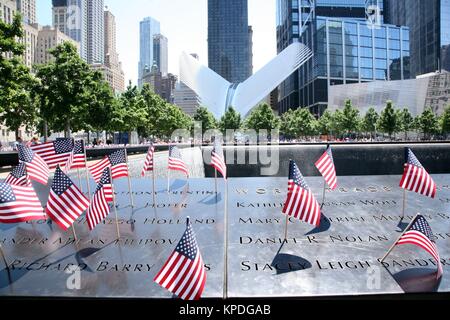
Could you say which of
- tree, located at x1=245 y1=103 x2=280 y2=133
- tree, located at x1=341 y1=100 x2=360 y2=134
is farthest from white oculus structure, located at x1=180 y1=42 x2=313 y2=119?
tree, located at x1=245 y1=103 x2=280 y2=133

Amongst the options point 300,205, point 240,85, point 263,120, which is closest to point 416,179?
point 300,205

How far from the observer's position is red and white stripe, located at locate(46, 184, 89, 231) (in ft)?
19.4

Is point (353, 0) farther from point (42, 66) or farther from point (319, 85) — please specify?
point (42, 66)

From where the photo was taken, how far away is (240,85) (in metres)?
94.5

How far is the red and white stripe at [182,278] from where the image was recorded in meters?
4.05

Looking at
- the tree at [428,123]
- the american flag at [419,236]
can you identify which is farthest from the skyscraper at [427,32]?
the american flag at [419,236]

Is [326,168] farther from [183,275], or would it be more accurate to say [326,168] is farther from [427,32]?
[427,32]

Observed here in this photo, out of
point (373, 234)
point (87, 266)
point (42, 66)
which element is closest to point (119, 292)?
point (87, 266)

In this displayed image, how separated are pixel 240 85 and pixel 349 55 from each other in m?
31.2

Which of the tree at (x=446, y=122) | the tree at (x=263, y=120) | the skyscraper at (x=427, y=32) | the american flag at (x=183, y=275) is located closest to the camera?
the american flag at (x=183, y=275)

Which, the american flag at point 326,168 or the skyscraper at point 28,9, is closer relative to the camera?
the american flag at point 326,168

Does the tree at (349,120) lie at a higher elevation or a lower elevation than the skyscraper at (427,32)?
lower

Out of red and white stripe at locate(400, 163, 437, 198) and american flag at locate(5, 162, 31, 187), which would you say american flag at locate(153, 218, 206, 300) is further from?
american flag at locate(5, 162, 31, 187)

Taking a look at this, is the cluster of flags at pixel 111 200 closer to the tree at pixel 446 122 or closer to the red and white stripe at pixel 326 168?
the red and white stripe at pixel 326 168
